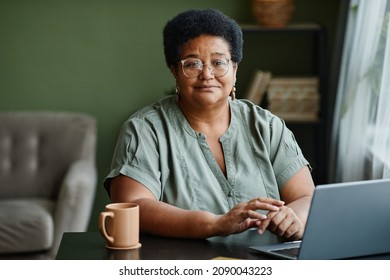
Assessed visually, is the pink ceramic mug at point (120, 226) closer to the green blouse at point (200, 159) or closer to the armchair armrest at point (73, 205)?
the green blouse at point (200, 159)

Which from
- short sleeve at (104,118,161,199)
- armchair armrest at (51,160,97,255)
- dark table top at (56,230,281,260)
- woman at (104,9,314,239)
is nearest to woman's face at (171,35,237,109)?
woman at (104,9,314,239)

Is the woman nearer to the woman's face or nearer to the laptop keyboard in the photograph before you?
the woman's face

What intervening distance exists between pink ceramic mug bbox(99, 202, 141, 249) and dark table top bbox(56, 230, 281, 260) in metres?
0.02

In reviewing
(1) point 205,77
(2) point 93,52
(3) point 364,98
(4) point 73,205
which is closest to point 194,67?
(1) point 205,77

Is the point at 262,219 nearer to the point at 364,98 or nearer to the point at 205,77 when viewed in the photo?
the point at 205,77

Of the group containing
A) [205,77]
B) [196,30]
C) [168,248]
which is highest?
[196,30]

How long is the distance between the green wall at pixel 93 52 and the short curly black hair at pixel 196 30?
83.2 inches

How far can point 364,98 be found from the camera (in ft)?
10.2

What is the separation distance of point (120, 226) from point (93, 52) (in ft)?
8.65

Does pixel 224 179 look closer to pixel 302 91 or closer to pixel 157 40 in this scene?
pixel 302 91

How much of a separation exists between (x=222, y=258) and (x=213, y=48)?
24.3 inches

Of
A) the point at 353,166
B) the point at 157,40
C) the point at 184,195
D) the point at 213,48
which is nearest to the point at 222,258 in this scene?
the point at 184,195

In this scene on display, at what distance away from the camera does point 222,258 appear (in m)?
1.50

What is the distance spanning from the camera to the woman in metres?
1.87
